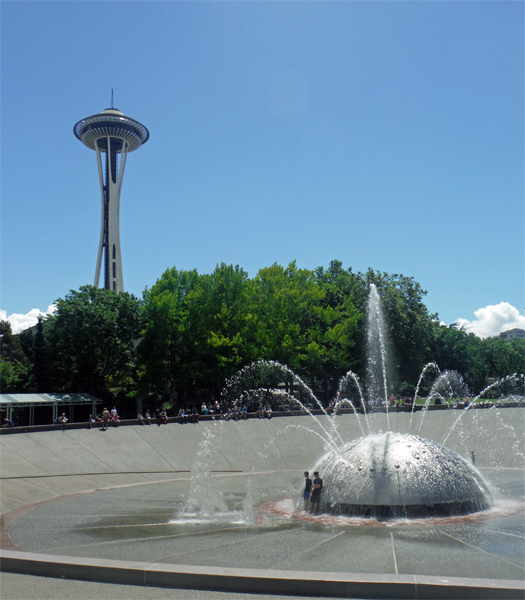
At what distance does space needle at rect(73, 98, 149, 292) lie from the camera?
75.1 meters

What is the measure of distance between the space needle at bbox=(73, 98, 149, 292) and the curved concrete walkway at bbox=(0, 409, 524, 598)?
48919 millimetres

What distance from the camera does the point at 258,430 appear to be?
Result: 30734mm

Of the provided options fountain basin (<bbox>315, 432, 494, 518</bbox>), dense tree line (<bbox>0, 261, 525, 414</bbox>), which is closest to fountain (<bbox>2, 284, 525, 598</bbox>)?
fountain basin (<bbox>315, 432, 494, 518</bbox>)

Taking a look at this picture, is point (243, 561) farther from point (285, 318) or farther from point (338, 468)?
point (285, 318)

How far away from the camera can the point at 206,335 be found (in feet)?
138

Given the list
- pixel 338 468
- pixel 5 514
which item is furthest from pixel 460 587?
pixel 5 514

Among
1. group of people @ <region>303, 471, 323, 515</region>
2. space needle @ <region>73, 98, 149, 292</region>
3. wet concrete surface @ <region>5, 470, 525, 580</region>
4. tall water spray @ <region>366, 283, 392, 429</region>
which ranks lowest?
wet concrete surface @ <region>5, 470, 525, 580</region>

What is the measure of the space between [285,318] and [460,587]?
1436 inches

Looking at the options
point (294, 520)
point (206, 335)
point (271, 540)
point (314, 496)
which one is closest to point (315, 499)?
point (314, 496)

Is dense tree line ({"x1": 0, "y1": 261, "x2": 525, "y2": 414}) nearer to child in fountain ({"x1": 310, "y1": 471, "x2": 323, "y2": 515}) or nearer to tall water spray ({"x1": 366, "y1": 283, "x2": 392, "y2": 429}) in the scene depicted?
tall water spray ({"x1": 366, "y1": 283, "x2": 392, "y2": 429})

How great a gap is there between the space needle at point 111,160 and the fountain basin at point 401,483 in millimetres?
63863

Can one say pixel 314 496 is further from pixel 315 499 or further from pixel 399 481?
pixel 399 481

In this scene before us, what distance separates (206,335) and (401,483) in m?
30.2

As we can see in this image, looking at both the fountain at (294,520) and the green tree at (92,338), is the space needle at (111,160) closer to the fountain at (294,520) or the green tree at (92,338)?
the green tree at (92,338)
